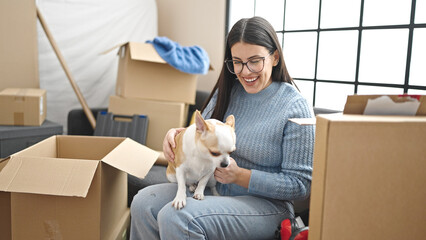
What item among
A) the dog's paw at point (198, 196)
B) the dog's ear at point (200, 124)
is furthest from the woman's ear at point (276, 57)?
the dog's paw at point (198, 196)

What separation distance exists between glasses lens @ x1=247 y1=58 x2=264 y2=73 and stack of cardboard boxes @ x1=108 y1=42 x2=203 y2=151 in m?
1.26

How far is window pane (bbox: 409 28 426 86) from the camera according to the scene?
182 cm

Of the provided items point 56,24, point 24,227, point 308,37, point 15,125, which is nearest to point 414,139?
point 24,227

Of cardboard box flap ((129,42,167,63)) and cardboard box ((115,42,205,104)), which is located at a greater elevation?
cardboard box flap ((129,42,167,63))

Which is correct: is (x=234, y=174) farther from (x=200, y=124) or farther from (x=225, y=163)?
(x=200, y=124)

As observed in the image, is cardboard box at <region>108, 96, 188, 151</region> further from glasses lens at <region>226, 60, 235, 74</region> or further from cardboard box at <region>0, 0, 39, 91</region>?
glasses lens at <region>226, 60, 235, 74</region>

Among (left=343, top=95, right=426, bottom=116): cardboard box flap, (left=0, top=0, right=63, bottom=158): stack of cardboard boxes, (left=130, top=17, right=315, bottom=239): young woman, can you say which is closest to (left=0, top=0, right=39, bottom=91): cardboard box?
(left=0, top=0, right=63, bottom=158): stack of cardboard boxes

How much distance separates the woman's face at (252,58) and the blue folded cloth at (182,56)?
1.21 metres

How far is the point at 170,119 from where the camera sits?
258 cm

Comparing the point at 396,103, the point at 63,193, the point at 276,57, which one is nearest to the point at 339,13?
the point at 276,57

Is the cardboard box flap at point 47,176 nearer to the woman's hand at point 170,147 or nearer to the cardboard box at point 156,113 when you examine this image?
the woman's hand at point 170,147

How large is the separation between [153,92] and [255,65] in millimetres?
1428

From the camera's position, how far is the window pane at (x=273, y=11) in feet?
8.94

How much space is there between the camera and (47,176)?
1371 mm
